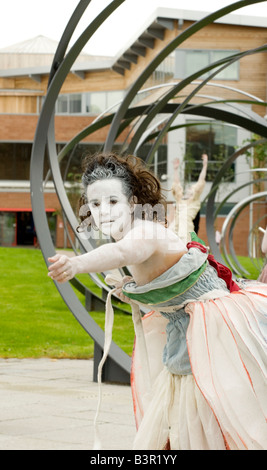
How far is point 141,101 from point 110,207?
147 ft

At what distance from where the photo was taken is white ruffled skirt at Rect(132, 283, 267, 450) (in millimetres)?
3152

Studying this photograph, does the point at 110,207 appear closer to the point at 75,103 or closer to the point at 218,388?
the point at 218,388

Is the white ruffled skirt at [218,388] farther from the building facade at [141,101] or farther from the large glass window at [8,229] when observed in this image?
the large glass window at [8,229]

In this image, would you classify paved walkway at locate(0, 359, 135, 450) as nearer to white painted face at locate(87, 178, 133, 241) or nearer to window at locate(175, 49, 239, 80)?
white painted face at locate(87, 178, 133, 241)

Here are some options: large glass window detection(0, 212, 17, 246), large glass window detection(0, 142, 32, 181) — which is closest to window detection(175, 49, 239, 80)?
large glass window detection(0, 142, 32, 181)

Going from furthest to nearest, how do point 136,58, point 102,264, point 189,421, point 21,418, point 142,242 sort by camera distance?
point 136,58 < point 21,418 < point 189,421 < point 142,242 < point 102,264

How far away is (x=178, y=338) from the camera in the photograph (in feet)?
11.3

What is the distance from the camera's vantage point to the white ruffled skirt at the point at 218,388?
3152 millimetres

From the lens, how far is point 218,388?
3160mm

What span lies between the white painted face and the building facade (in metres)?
30.1

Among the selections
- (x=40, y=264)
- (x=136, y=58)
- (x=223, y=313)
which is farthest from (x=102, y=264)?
(x=136, y=58)

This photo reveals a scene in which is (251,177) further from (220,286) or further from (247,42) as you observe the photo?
(220,286)

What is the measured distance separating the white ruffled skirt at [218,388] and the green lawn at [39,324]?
5914mm

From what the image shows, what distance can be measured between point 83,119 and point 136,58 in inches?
196
